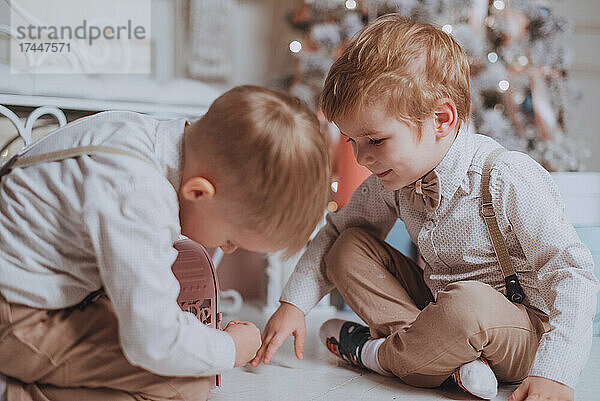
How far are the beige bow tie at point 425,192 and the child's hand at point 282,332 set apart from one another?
284mm

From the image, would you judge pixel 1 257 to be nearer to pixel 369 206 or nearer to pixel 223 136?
pixel 223 136

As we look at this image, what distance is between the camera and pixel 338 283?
1151 mm

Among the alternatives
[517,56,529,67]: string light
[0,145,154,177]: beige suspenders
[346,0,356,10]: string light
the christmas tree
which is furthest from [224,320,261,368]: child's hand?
[517,56,529,67]: string light

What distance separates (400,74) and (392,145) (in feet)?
0.37

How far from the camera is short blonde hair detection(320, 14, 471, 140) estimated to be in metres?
1.00

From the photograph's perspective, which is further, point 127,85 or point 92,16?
point 92,16

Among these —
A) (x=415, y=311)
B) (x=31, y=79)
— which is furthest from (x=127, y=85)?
(x=415, y=311)

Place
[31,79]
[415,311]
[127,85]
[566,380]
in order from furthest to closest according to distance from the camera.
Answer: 1. [127,85]
2. [31,79]
3. [415,311]
4. [566,380]

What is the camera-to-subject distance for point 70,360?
0.74 m

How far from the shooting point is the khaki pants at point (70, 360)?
2.37 ft

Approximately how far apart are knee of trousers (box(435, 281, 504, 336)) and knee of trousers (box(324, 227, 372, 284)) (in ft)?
0.72

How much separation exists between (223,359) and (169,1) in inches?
66.1

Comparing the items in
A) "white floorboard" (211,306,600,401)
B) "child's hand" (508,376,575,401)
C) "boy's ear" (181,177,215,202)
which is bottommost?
"white floorboard" (211,306,600,401)

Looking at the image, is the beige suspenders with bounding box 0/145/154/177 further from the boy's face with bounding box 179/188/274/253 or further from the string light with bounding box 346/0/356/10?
the string light with bounding box 346/0/356/10
